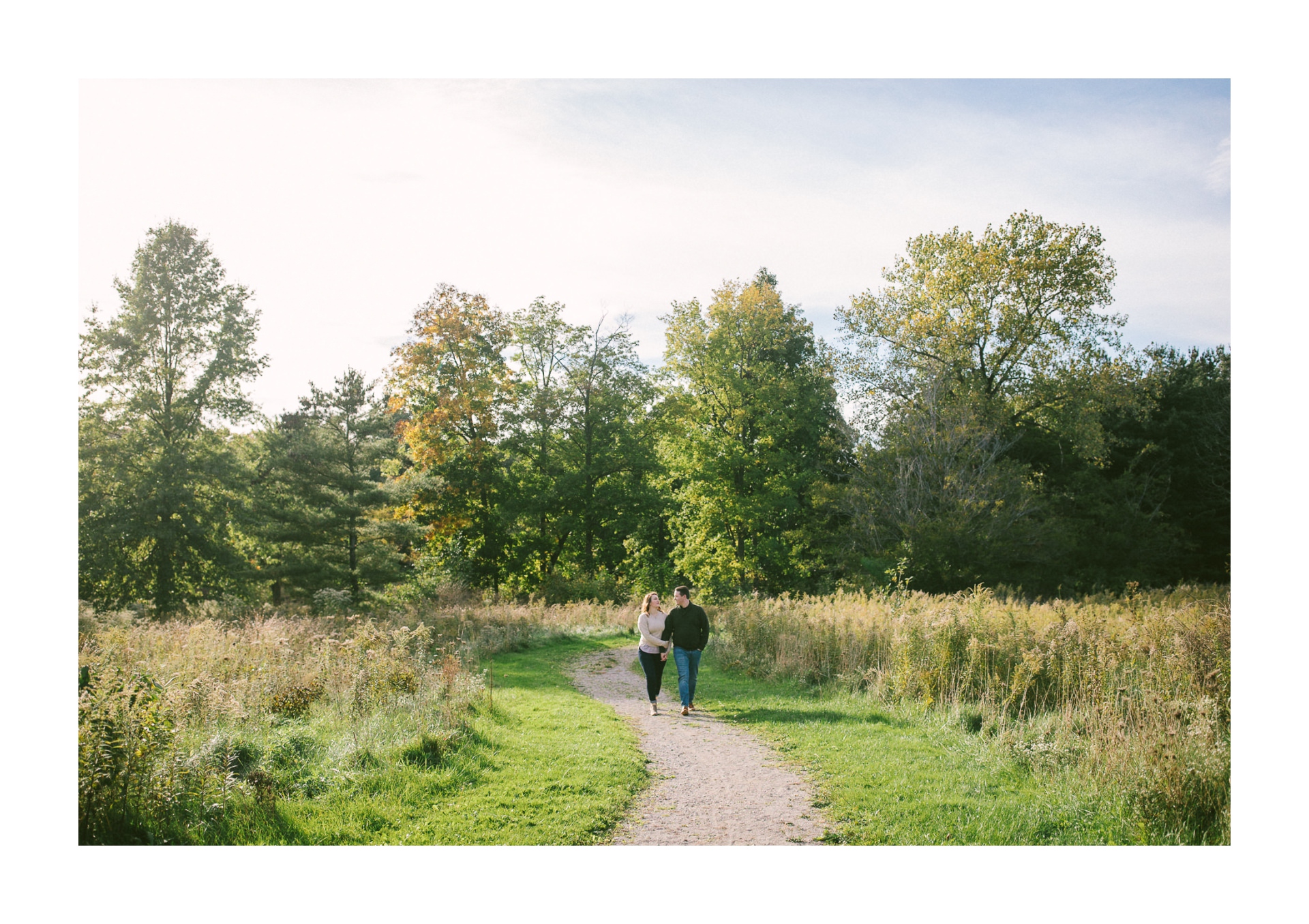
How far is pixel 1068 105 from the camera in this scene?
280 inches

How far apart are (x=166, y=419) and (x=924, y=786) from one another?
69.8 feet

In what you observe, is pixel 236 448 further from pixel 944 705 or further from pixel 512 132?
pixel 944 705

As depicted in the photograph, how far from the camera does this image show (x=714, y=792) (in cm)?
590

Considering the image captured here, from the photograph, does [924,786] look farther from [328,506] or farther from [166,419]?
[166,419]

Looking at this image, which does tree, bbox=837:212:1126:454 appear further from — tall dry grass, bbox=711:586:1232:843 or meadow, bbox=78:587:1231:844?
meadow, bbox=78:587:1231:844

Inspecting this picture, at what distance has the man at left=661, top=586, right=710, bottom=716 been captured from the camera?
31.0 ft

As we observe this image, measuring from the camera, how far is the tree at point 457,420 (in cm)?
2603

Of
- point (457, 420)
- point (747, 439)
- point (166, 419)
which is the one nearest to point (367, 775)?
point (166, 419)

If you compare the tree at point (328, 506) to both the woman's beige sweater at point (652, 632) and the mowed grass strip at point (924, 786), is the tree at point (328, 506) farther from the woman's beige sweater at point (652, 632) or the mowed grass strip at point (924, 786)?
the mowed grass strip at point (924, 786)

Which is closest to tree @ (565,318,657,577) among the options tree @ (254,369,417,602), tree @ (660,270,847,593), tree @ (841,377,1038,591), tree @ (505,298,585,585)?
tree @ (505,298,585,585)

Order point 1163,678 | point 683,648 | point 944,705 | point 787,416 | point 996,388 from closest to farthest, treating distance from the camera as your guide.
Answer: point 1163,678 → point 944,705 → point 683,648 → point 996,388 → point 787,416

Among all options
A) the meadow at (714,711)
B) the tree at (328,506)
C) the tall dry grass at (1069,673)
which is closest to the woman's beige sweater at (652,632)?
the meadow at (714,711)
